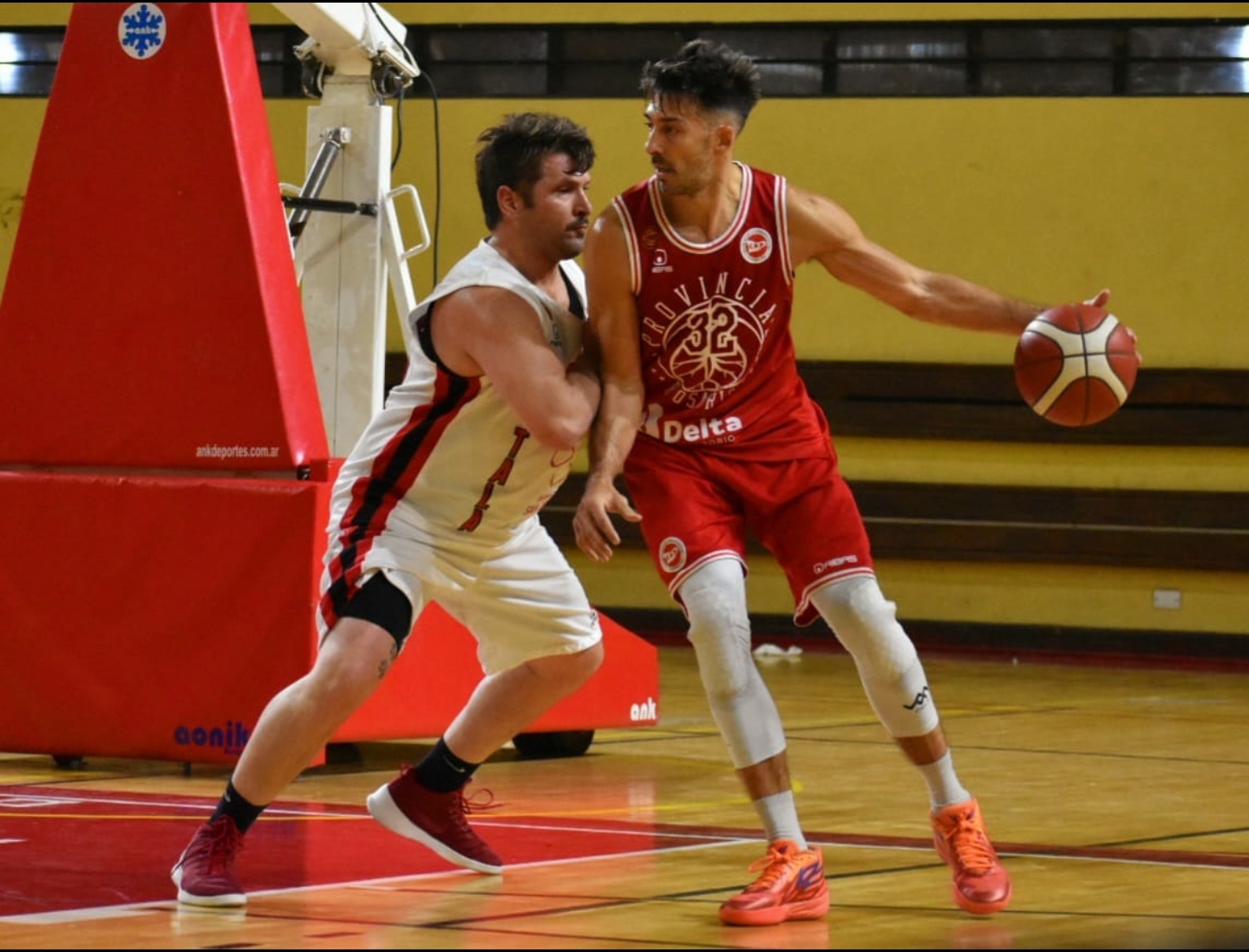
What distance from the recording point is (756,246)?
15.0 ft

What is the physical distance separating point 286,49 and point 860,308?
4.24 metres

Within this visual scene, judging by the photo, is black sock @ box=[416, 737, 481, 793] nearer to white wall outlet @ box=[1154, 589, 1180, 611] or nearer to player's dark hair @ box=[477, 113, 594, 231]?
player's dark hair @ box=[477, 113, 594, 231]

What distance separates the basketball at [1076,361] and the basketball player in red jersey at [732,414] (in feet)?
0.24

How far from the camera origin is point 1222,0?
13.1 metres

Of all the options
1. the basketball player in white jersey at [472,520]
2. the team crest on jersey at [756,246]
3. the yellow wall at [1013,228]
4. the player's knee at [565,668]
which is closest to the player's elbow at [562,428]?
the basketball player in white jersey at [472,520]

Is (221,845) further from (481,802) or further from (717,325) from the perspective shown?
(481,802)

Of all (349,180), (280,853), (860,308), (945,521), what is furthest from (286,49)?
(280,853)

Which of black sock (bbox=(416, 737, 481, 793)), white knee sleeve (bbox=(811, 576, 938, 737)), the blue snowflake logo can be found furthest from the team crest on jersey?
the blue snowflake logo

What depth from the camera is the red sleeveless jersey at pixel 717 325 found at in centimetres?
455

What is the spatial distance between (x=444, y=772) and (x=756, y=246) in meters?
1.38

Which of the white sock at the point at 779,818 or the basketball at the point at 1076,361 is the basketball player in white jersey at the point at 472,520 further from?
the basketball at the point at 1076,361

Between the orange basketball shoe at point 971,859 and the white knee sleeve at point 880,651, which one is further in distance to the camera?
the white knee sleeve at point 880,651

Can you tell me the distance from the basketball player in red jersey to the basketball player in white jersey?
173mm

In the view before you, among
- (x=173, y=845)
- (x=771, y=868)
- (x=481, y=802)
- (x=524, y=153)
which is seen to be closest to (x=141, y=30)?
(x=524, y=153)
